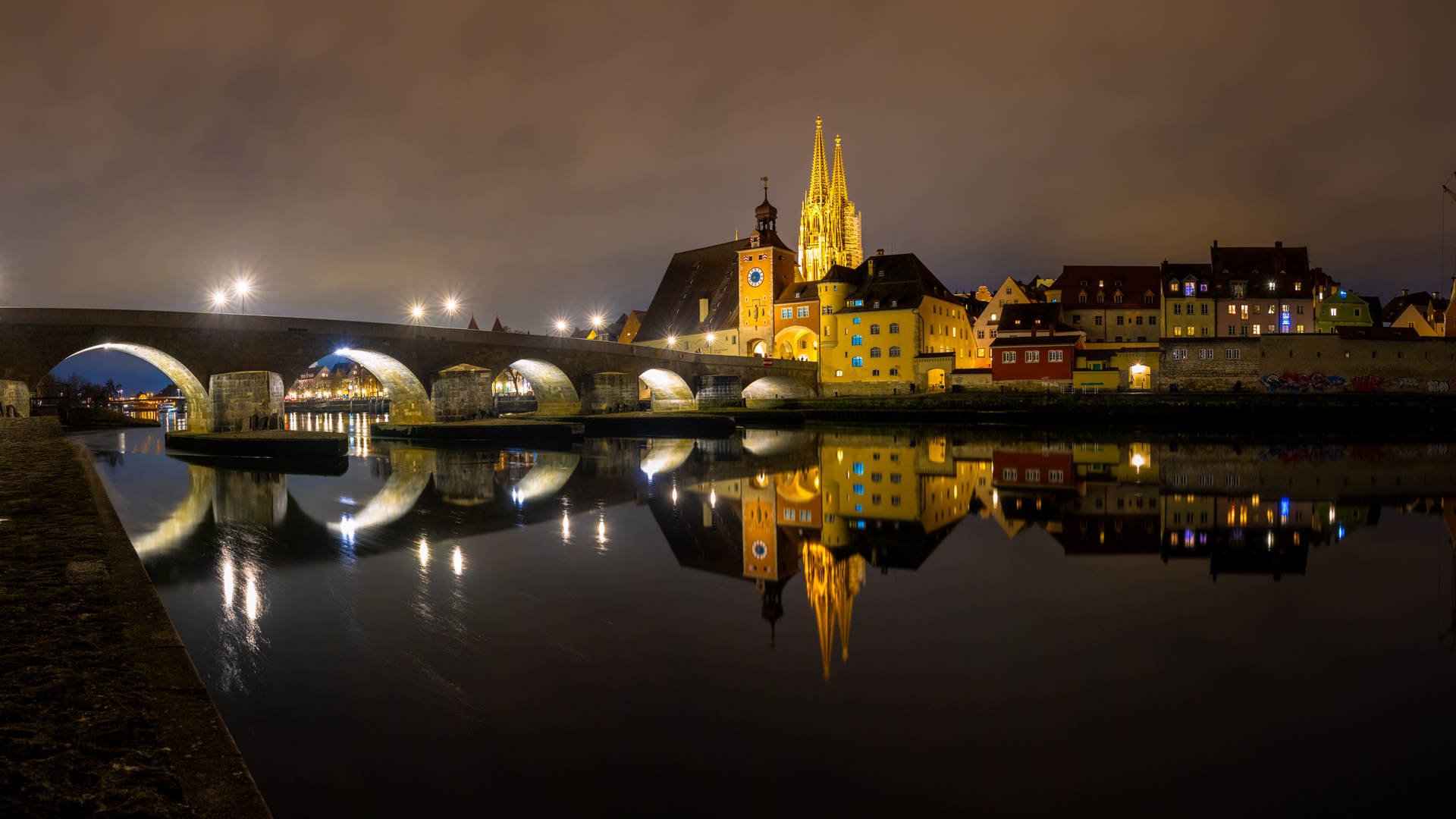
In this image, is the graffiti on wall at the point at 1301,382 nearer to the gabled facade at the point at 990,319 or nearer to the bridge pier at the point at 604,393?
the gabled facade at the point at 990,319

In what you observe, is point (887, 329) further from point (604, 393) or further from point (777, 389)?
point (604, 393)

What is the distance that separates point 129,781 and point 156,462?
70.7ft

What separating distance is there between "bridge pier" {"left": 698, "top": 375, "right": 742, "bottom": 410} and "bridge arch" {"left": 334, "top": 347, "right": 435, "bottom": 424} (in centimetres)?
1687

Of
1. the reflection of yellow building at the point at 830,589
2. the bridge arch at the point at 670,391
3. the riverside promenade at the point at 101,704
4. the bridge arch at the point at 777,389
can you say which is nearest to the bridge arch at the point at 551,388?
the bridge arch at the point at 670,391

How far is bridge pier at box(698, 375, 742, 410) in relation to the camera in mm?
42750

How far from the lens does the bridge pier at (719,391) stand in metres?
42.8

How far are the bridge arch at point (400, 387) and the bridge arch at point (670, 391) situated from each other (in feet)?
48.0

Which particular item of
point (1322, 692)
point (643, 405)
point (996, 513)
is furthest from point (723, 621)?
point (643, 405)

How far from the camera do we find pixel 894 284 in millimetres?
53188

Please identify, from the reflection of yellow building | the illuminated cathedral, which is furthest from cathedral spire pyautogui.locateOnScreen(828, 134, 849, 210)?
the reflection of yellow building

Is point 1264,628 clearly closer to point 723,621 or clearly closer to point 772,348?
point 723,621

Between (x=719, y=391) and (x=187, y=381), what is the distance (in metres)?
26.0

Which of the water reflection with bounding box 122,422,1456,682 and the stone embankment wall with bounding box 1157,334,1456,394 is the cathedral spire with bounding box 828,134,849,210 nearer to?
the stone embankment wall with bounding box 1157,334,1456,394

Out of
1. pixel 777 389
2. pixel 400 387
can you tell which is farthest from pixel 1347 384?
pixel 400 387
